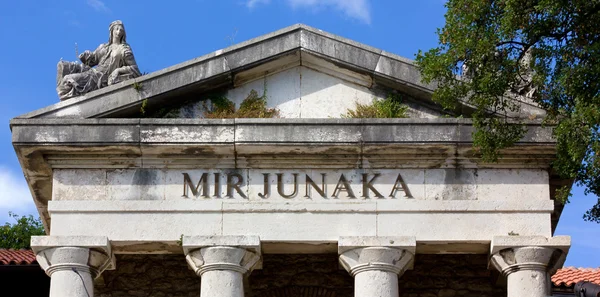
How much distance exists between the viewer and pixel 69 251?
76.7ft

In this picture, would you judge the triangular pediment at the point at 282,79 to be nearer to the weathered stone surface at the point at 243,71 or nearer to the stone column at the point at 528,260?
the weathered stone surface at the point at 243,71

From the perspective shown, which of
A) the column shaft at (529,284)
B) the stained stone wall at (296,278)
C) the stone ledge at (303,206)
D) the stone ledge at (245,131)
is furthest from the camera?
the stained stone wall at (296,278)

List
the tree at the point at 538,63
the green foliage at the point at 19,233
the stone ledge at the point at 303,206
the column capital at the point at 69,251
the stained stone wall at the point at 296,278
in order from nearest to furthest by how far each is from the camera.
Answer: the tree at the point at 538,63 < the column capital at the point at 69,251 < the stone ledge at the point at 303,206 < the stained stone wall at the point at 296,278 < the green foliage at the point at 19,233

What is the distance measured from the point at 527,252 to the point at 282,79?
5221 millimetres

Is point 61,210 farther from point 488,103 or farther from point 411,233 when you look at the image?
point 488,103

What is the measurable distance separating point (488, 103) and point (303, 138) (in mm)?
3548

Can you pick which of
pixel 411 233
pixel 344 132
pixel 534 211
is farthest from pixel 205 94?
pixel 534 211

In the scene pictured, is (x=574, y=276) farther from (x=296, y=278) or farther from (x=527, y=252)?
(x=527, y=252)

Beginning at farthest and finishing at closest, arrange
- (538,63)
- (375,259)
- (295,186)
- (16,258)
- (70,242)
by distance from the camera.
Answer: (16,258) < (295,186) < (70,242) < (375,259) < (538,63)

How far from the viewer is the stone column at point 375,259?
76.2 feet

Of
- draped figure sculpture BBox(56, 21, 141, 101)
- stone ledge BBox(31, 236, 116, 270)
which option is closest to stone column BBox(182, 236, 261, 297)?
stone ledge BBox(31, 236, 116, 270)

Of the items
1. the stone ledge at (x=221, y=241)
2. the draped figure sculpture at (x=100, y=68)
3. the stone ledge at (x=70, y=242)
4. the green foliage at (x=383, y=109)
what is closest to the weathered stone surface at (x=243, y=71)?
the green foliage at (x=383, y=109)

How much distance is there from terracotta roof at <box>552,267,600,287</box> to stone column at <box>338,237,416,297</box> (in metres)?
6.15

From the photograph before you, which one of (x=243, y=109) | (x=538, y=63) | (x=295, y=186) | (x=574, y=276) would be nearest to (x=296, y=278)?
(x=295, y=186)
